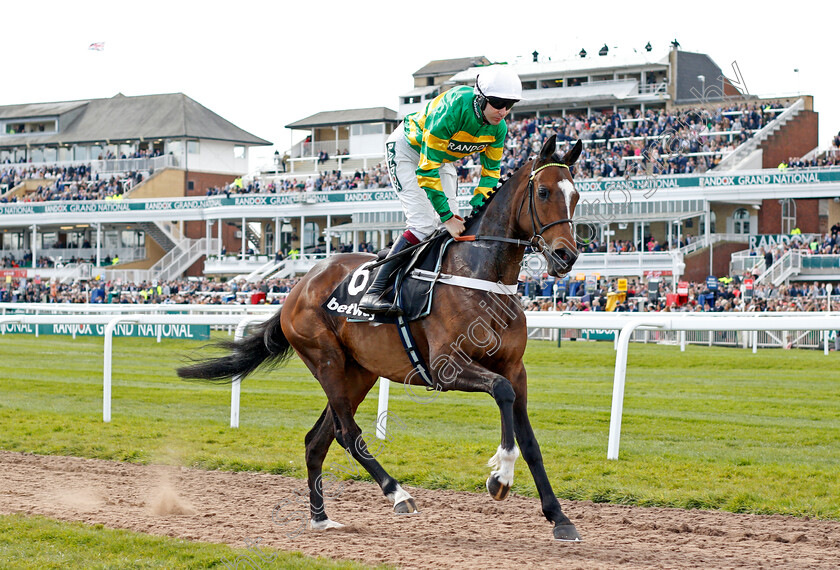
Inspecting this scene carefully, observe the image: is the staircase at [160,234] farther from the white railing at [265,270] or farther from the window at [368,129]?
the window at [368,129]

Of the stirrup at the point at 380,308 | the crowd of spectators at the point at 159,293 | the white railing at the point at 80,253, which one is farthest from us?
the white railing at the point at 80,253

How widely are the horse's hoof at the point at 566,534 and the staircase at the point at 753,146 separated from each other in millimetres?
26545

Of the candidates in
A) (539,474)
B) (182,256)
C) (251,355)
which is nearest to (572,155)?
(539,474)

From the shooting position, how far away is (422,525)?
15.6ft

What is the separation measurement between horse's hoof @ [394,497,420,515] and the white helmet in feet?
6.45

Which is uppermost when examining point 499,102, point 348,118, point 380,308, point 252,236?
point 348,118

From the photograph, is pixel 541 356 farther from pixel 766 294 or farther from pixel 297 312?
pixel 297 312

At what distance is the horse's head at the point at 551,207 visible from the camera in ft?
13.7

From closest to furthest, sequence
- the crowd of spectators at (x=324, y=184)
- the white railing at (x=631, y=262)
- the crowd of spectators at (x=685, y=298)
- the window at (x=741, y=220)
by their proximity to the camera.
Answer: the crowd of spectators at (x=685, y=298) < the white railing at (x=631, y=262) < the window at (x=741, y=220) < the crowd of spectators at (x=324, y=184)

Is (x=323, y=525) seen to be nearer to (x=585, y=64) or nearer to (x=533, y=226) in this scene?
(x=533, y=226)

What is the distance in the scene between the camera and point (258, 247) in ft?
147

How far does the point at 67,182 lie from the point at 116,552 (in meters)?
49.9

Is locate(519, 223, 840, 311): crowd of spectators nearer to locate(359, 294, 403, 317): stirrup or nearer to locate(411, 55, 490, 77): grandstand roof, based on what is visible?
locate(359, 294, 403, 317): stirrup

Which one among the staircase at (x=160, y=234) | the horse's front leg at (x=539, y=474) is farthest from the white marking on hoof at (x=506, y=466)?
the staircase at (x=160, y=234)
